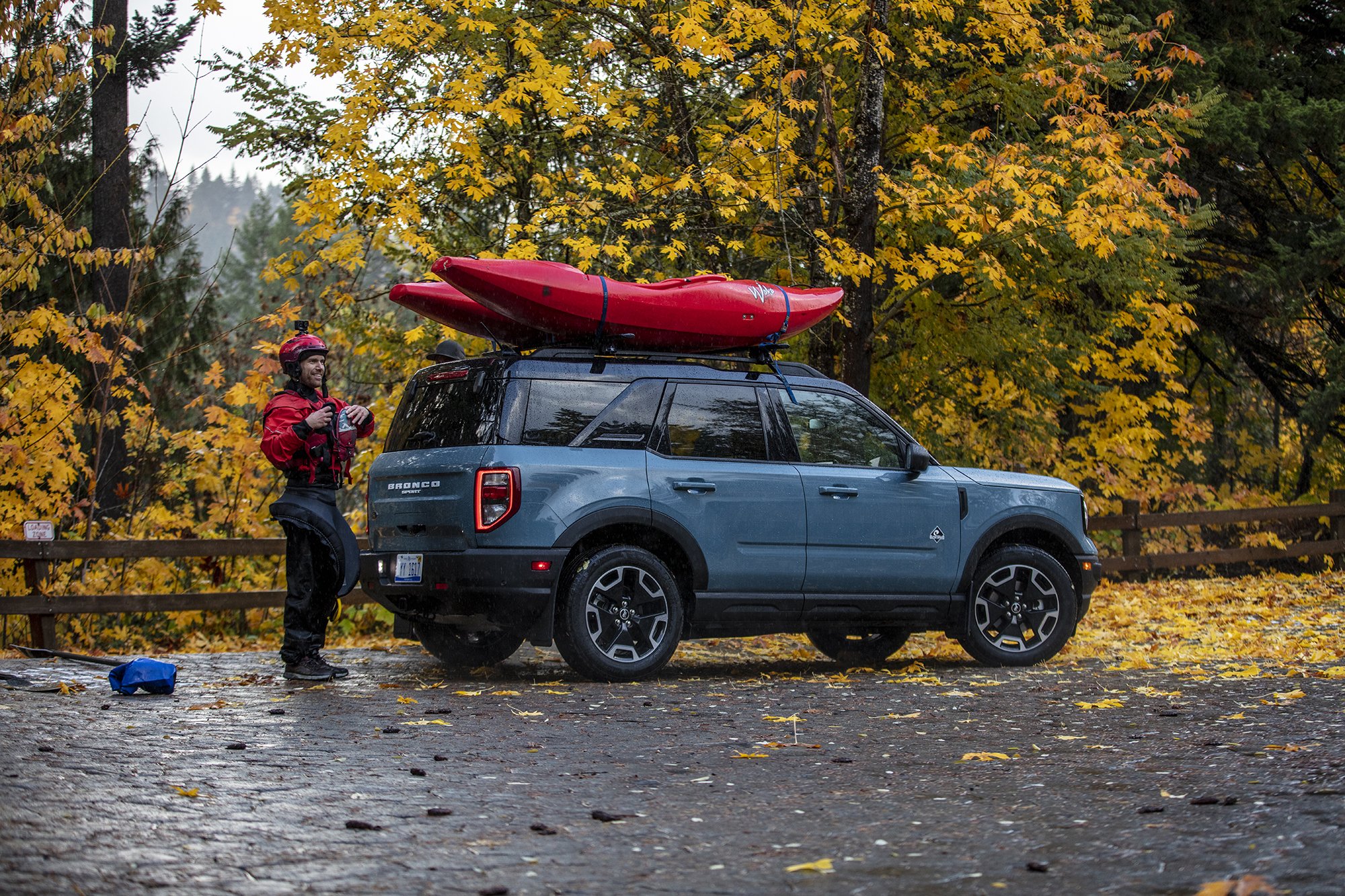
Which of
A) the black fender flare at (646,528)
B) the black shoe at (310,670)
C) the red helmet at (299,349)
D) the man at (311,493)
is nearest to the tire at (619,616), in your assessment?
the black fender flare at (646,528)

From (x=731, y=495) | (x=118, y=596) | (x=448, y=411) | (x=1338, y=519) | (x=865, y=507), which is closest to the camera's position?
(x=448, y=411)

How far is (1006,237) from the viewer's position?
42.9ft

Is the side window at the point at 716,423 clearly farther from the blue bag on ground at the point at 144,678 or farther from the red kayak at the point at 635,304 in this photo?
the blue bag on ground at the point at 144,678

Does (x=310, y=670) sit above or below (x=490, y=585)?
below

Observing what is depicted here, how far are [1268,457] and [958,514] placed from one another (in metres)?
14.6

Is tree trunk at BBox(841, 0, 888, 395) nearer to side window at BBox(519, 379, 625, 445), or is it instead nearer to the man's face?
side window at BBox(519, 379, 625, 445)

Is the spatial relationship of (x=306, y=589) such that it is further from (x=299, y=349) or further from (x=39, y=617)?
(x=39, y=617)

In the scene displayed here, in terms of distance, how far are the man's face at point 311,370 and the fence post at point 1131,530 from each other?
11327mm

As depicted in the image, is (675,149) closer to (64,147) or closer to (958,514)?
(958,514)

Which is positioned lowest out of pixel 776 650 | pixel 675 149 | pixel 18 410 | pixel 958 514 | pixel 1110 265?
pixel 776 650

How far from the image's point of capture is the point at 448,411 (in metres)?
8.24

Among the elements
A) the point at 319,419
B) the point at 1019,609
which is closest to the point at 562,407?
the point at 319,419

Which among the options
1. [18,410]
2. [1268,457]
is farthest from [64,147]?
[1268,457]

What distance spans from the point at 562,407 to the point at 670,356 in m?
0.90
